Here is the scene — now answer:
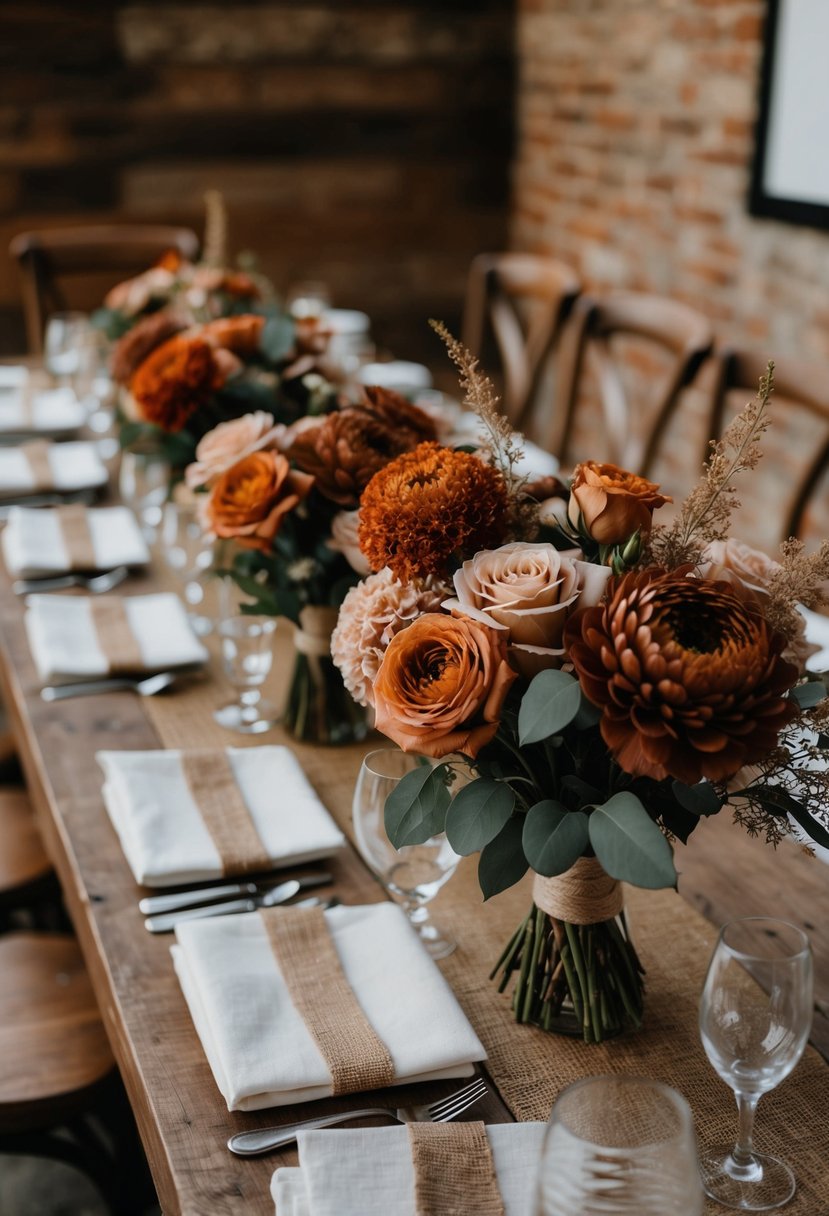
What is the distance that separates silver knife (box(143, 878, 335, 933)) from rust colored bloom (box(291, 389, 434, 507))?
38 centimetres

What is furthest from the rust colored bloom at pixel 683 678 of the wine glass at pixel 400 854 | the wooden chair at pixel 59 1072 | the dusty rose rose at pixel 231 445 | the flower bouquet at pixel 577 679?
the wooden chair at pixel 59 1072

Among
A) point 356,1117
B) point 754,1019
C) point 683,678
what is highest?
point 683,678

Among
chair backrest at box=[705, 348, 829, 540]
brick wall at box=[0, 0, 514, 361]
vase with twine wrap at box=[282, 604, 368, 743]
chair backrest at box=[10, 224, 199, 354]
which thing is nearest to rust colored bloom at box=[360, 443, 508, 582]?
vase with twine wrap at box=[282, 604, 368, 743]

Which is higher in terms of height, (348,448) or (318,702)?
(348,448)

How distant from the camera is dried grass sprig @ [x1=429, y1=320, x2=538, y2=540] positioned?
0.97 metres

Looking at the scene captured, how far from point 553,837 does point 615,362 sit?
2.09 metres

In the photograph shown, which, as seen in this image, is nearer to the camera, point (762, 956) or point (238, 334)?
point (762, 956)

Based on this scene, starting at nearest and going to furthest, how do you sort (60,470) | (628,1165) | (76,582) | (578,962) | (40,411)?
(628,1165)
(578,962)
(76,582)
(60,470)
(40,411)

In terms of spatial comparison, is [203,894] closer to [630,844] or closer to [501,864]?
[501,864]

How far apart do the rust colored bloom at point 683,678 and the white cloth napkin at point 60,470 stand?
1.63 m

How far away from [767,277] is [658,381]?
2.06ft

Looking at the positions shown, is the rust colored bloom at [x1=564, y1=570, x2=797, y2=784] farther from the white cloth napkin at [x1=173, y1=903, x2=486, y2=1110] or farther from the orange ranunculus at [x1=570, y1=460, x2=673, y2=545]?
the white cloth napkin at [x1=173, y1=903, x2=486, y2=1110]

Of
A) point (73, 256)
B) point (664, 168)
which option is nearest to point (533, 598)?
point (73, 256)

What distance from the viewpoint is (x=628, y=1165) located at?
0.66 meters
